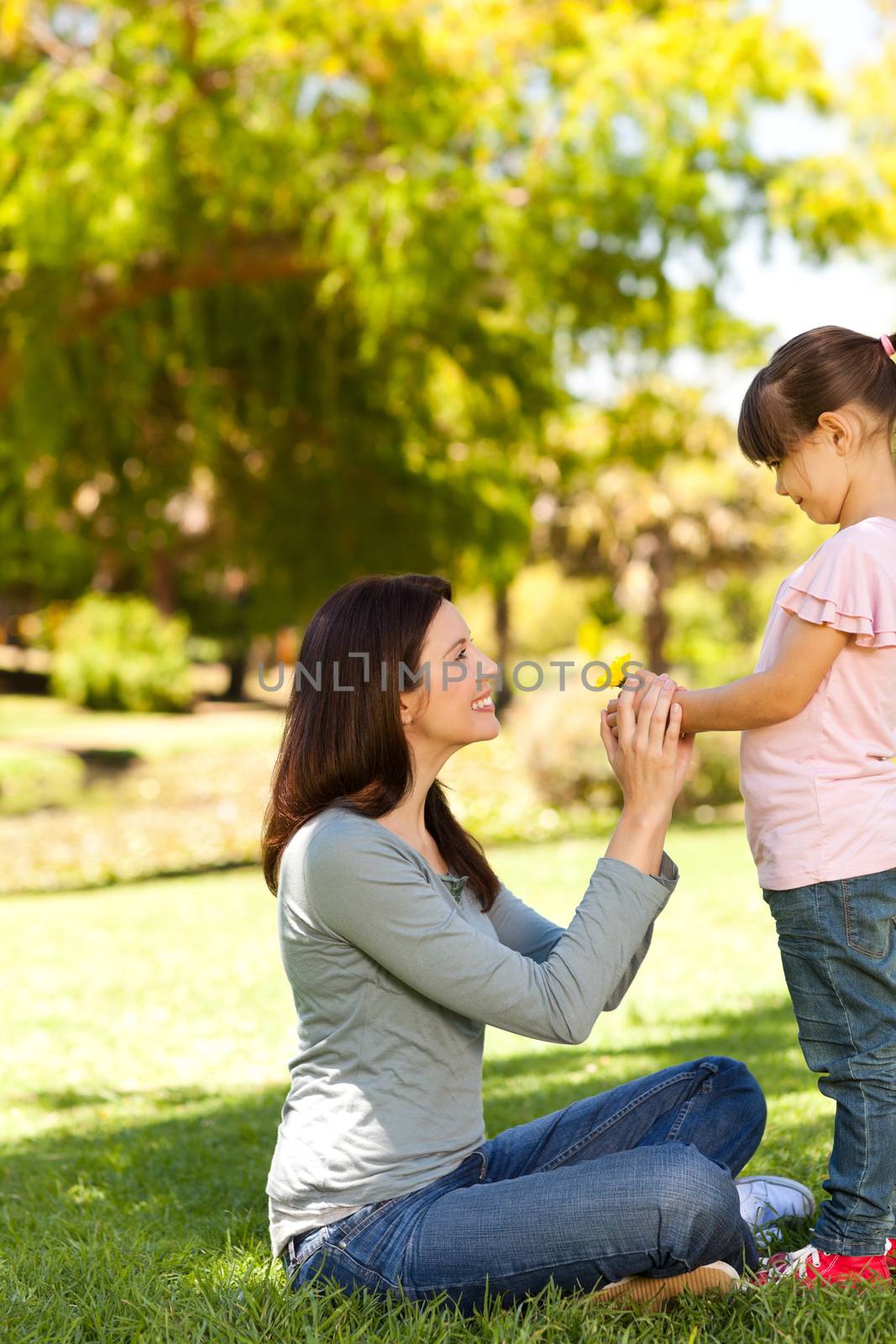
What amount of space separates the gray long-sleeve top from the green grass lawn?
0.21 metres

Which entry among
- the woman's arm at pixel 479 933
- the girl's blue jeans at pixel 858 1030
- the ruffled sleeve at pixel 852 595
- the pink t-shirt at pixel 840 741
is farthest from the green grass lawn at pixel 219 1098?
the ruffled sleeve at pixel 852 595

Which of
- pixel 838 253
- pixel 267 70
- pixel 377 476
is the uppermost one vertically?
pixel 267 70

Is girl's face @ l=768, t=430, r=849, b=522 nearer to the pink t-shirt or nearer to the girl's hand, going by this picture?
the pink t-shirt

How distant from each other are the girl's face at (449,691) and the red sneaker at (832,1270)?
3.49 ft

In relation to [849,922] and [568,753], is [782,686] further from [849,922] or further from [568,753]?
[568,753]

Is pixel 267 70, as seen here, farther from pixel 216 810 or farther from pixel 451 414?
pixel 216 810

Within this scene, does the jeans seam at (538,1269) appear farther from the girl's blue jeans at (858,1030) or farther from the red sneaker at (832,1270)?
the girl's blue jeans at (858,1030)

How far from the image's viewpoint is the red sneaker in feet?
7.99

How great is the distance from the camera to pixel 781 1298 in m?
2.36

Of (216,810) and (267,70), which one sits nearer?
(267,70)

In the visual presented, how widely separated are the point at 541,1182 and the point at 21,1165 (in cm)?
216

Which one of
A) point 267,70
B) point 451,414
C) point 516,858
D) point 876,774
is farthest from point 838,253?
point 876,774

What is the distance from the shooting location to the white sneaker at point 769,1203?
277 cm

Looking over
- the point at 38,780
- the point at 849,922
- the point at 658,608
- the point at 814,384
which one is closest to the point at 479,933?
the point at 849,922
